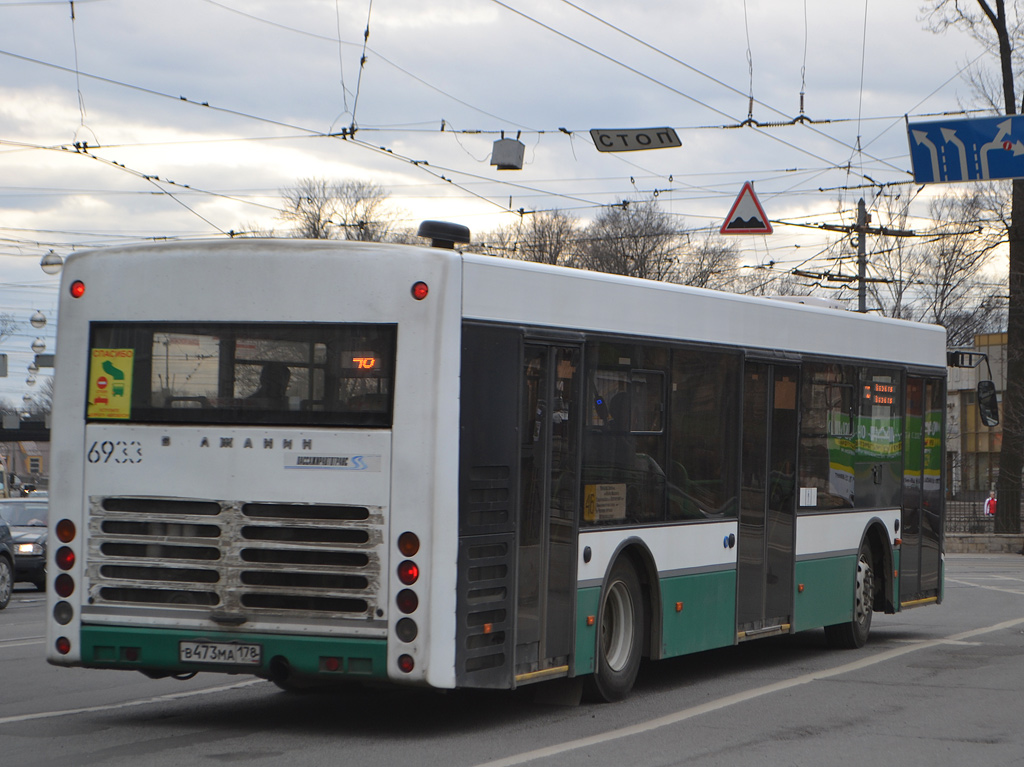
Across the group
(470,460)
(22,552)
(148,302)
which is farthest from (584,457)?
(22,552)

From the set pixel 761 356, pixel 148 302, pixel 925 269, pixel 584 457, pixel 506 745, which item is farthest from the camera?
pixel 925 269

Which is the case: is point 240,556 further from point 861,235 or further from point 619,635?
point 861,235

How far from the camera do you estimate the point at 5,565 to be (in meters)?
19.0

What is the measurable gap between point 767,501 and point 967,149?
25.7 ft

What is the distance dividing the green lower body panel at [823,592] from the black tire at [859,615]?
0.44ft

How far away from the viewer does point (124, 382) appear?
8430 millimetres

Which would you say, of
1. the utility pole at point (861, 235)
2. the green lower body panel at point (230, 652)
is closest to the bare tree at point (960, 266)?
the utility pole at point (861, 235)

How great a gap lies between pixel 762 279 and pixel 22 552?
3620cm

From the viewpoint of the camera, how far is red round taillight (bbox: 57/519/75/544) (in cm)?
836

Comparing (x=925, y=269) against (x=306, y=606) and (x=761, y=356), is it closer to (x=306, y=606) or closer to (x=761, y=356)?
(x=761, y=356)

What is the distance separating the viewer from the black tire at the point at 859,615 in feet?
44.2

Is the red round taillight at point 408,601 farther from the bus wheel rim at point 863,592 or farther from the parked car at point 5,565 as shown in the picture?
the parked car at point 5,565

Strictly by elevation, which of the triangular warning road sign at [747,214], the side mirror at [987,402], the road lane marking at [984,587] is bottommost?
the road lane marking at [984,587]

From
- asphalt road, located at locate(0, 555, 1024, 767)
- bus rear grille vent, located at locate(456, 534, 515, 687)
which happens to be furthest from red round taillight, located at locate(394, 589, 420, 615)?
asphalt road, located at locate(0, 555, 1024, 767)
